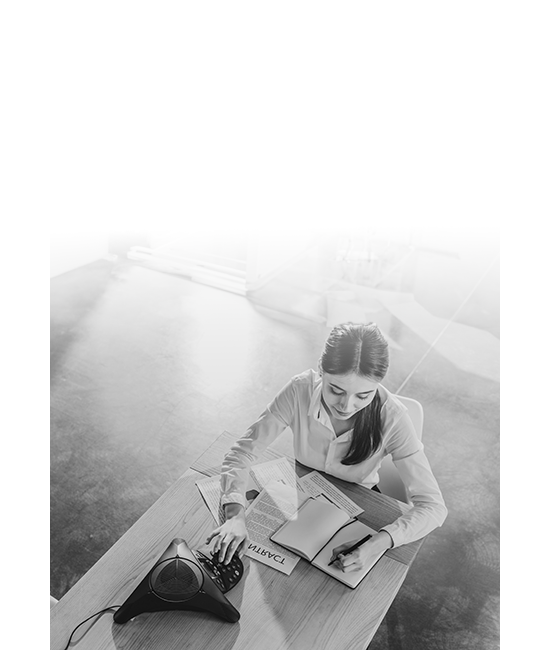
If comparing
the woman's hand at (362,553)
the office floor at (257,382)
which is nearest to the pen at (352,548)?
the woman's hand at (362,553)

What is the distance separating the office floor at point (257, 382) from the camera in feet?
8.30

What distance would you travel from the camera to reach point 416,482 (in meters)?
1.85

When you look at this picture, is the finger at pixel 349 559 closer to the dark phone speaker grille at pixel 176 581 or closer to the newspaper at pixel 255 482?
the newspaper at pixel 255 482

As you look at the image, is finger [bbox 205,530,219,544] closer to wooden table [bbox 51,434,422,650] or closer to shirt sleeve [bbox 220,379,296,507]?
wooden table [bbox 51,434,422,650]

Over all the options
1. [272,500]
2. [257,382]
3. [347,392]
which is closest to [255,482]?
[272,500]

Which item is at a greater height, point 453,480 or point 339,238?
point 339,238

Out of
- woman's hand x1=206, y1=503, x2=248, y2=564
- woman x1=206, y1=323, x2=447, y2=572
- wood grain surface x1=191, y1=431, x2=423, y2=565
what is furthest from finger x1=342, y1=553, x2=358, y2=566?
woman's hand x1=206, y1=503, x2=248, y2=564

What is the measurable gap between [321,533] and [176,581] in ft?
1.43

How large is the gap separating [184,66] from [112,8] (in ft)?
2.04

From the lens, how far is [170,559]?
5.01ft

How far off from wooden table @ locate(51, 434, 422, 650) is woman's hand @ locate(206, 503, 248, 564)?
4 cm
